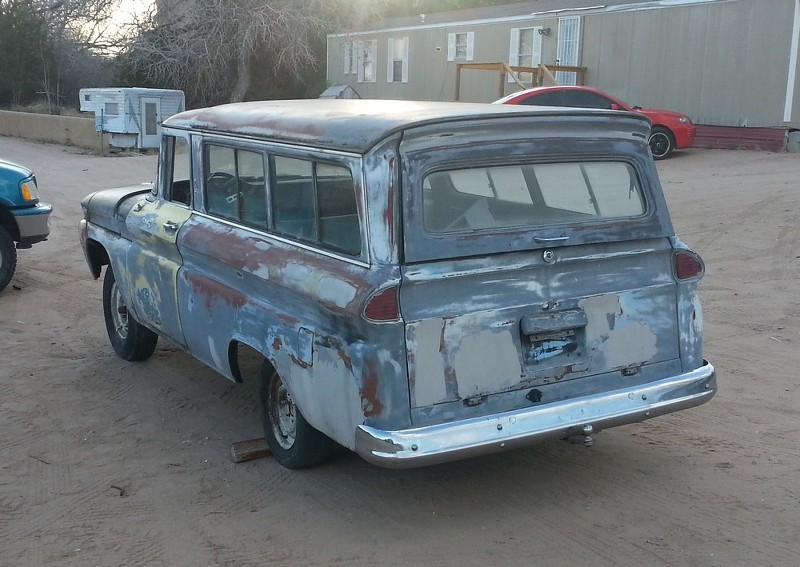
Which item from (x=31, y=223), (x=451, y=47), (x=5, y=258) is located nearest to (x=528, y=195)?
(x=31, y=223)

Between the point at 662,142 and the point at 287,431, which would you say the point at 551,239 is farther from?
the point at 662,142

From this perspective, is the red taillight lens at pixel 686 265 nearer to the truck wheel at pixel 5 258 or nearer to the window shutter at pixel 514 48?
the truck wheel at pixel 5 258

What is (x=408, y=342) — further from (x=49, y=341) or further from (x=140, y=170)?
(x=140, y=170)

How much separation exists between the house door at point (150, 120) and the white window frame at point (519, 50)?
9266 millimetres

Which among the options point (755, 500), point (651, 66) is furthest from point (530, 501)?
point (651, 66)

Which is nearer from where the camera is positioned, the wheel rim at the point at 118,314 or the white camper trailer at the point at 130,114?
the wheel rim at the point at 118,314

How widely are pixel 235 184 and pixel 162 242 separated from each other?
29.8 inches

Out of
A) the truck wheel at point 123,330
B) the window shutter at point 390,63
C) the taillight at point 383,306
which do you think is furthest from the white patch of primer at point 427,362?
the window shutter at point 390,63

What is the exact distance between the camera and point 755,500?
14.5ft

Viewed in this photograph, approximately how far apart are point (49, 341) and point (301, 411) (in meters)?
3.75

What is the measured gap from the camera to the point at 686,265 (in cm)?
460

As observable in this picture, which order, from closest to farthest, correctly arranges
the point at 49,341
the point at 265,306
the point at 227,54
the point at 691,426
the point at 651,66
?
the point at 265,306, the point at 691,426, the point at 49,341, the point at 651,66, the point at 227,54

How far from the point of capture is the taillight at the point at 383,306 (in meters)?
3.90

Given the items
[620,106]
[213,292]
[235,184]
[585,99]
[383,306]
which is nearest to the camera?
[383,306]
